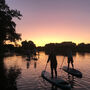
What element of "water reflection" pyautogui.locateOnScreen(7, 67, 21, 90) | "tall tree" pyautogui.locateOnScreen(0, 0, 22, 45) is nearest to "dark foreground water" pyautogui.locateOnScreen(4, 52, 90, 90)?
"water reflection" pyautogui.locateOnScreen(7, 67, 21, 90)

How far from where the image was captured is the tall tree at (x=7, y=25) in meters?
21.2

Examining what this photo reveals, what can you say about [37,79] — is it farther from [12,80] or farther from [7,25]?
[7,25]

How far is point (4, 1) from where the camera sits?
22.2m

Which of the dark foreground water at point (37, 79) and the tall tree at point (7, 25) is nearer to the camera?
the dark foreground water at point (37, 79)

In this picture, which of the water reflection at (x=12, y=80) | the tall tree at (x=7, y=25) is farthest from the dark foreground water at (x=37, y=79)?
the tall tree at (x=7, y=25)

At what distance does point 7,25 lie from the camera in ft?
71.5

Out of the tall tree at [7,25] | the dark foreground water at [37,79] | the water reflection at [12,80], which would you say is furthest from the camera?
the tall tree at [7,25]

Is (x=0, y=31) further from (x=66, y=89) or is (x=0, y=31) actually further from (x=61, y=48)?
(x=61, y=48)

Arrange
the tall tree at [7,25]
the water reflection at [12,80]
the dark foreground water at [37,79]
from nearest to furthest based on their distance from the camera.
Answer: the water reflection at [12,80]
the dark foreground water at [37,79]
the tall tree at [7,25]

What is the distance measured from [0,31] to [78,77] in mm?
12457

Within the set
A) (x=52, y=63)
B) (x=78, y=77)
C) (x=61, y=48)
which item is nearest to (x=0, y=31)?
(x=52, y=63)

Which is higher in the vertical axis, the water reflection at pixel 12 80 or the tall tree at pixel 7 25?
the tall tree at pixel 7 25

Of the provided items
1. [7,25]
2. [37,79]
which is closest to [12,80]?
[37,79]

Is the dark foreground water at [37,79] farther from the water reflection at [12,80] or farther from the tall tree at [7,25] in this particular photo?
the tall tree at [7,25]
